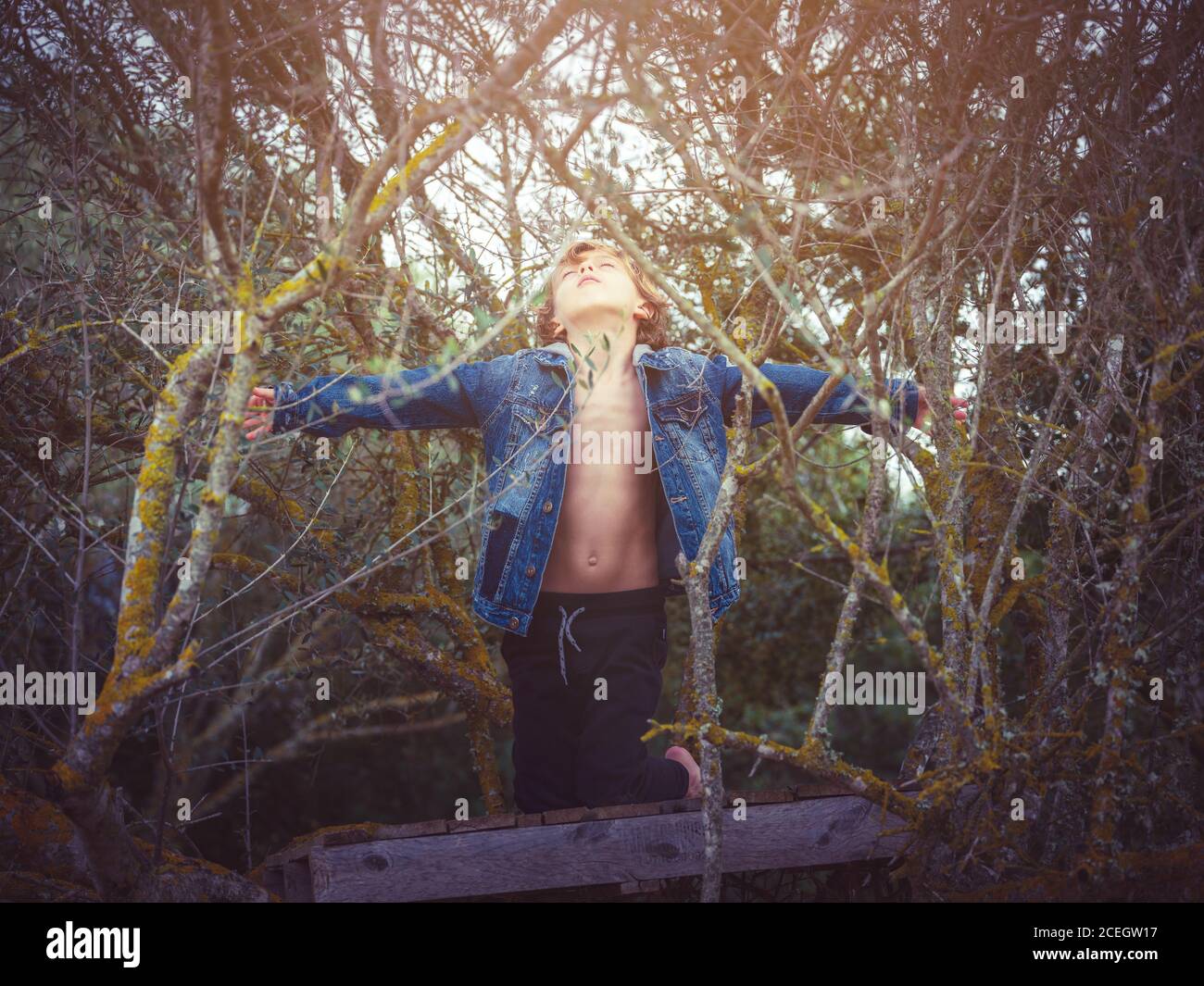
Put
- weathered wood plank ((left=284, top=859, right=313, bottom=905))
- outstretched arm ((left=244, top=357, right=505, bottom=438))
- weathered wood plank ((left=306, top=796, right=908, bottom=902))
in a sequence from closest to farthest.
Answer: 1. weathered wood plank ((left=306, top=796, right=908, bottom=902))
2. weathered wood plank ((left=284, top=859, right=313, bottom=905))
3. outstretched arm ((left=244, top=357, right=505, bottom=438))

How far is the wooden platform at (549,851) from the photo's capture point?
2.91 meters

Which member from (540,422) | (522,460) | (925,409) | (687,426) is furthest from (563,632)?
(925,409)

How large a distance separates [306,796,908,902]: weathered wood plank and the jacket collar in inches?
58.9

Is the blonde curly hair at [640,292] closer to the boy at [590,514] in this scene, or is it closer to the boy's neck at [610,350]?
the boy at [590,514]

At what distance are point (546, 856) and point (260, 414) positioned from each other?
1.56 m

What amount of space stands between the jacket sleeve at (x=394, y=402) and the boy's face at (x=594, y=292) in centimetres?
→ 35

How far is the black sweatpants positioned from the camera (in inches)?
137

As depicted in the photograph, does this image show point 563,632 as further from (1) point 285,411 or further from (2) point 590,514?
(1) point 285,411

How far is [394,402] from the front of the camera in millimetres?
3467

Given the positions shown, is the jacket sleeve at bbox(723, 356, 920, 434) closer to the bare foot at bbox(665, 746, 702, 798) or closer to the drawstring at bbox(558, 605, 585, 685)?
the drawstring at bbox(558, 605, 585, 685)

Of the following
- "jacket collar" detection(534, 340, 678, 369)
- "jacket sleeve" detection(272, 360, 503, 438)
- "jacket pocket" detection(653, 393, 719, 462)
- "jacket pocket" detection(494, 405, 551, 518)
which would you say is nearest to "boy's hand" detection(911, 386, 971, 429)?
"jacket pocket" detection(653, 393, 719, 462)

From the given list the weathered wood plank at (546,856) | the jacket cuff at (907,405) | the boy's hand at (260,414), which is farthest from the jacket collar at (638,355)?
the weathered wood plank at (546,856)
